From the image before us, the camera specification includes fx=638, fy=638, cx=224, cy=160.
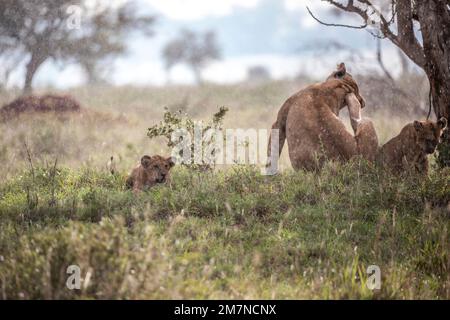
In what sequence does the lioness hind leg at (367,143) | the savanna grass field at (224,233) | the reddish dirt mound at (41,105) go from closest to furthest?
the savanna grass field at (224,233), the lioness hind leg at (367,143), the reddish dirt mound at (41,105)

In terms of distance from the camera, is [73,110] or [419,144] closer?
[419,144]

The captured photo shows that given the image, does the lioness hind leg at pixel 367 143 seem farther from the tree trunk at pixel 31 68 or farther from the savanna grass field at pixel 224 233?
the tree trunk at pixel 31 68

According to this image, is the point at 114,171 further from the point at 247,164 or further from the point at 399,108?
the point at 399,108

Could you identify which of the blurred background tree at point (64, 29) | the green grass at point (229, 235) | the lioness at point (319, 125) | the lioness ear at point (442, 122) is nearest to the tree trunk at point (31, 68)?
the blurred background tree at point (64, 29)

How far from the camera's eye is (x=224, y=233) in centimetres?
707

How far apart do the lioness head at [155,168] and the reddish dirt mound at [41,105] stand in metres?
9.19

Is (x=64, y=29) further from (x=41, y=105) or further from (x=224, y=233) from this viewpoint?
(x=224, y=233)

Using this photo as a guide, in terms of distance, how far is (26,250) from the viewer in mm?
5527

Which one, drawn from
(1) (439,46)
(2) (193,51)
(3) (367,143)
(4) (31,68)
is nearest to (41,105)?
(4) (31,68)

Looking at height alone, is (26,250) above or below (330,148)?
below

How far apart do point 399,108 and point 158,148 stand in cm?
859

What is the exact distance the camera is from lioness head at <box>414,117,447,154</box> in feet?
28.7

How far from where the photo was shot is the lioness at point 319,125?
897 centimetres
